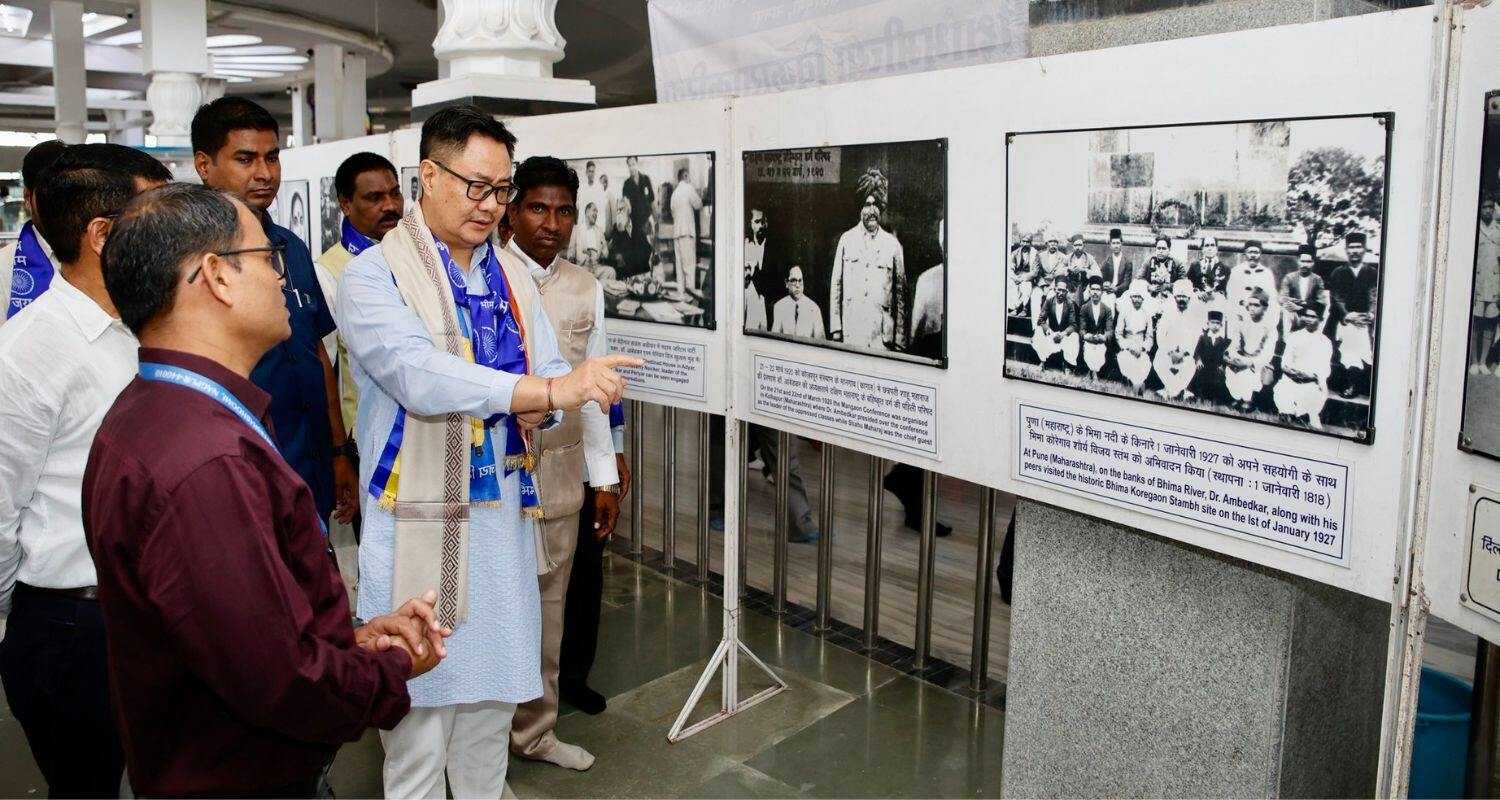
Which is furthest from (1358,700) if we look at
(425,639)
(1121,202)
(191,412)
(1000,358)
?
(191,412)

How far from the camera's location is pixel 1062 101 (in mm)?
2357

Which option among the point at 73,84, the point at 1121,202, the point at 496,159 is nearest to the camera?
the point at 1121,202

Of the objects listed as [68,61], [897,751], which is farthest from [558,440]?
[68,61]

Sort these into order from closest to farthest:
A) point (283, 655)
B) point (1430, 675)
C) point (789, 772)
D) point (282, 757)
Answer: point (283, 655)
point (282, 757)
point (1430, 675)
point (789, 772)

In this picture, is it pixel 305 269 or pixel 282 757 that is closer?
pixel 282 757

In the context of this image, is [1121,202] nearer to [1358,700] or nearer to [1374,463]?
[1374,463]

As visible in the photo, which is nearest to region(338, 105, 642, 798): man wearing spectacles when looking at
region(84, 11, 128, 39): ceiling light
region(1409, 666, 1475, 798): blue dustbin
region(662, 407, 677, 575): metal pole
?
region(1409, 666, 1475, 798): blue dustbin

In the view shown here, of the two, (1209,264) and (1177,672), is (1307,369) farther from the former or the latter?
(1177,672)

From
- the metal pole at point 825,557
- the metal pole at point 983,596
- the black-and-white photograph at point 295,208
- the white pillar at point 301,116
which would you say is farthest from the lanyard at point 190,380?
the white pillar at point 301,116

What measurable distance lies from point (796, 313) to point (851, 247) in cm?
30

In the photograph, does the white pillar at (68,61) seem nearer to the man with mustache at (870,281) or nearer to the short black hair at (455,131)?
the short black hair at (455,131)

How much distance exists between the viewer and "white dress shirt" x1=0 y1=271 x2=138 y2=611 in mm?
2238

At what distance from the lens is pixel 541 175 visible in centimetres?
355

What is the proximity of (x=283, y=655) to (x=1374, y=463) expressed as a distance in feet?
5.67
